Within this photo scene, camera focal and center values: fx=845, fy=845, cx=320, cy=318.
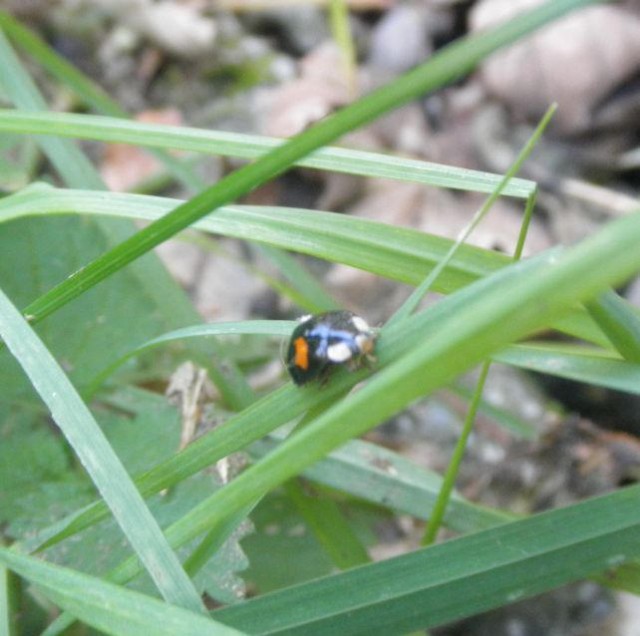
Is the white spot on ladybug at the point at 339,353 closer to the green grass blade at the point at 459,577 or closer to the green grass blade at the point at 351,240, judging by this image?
the green grass blade at the point at 351,240

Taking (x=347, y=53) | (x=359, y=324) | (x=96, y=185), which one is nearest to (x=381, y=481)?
(x=359, y=324)

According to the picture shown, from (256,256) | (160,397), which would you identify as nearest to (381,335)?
(160,397)

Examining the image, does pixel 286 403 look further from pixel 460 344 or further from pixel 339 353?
pixel 460 344

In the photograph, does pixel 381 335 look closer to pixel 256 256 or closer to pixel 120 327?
pixel 120 327

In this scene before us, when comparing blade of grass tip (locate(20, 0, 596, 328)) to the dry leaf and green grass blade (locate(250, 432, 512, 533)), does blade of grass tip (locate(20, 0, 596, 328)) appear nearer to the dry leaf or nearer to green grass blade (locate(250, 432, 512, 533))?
green grass blade (locate(250, 432, 512, 533))

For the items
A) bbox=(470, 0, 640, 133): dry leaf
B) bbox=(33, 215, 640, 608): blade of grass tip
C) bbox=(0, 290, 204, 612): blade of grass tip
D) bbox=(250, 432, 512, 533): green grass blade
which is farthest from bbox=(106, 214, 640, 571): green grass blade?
bbox=(470, 0, 640, 133): dry leaf

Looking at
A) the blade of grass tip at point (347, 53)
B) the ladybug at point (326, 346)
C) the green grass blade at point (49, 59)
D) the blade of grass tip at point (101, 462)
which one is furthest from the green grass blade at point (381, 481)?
the blade of grass tip at point (347, 53)
